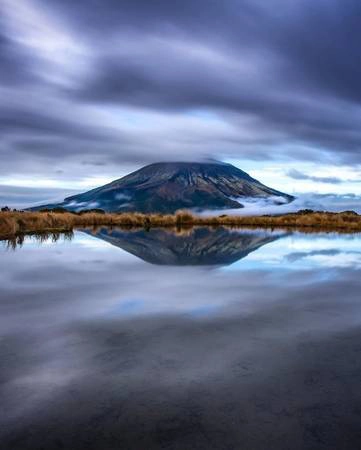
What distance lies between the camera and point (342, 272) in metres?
12.0

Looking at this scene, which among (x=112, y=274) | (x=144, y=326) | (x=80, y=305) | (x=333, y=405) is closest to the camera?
(x=333, y=405)

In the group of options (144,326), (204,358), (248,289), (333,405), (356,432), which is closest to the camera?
(356,432)

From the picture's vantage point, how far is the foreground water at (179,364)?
11.0 feet

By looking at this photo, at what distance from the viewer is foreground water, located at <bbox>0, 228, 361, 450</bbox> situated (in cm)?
334

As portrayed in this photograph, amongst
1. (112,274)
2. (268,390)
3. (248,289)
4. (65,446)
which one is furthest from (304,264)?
(65,446)

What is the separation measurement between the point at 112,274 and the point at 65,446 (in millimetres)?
8034

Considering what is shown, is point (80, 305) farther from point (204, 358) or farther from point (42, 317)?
point (204, 358)

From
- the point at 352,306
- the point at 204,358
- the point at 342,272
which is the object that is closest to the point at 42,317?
the point at 204,358

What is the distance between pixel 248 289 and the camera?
9133 mm

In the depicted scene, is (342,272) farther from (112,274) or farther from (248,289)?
(112,274)

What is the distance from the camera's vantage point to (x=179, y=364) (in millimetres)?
4684

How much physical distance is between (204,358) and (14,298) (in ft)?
14.6

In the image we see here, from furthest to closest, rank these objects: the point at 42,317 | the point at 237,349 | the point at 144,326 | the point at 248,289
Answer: the point at 248,289
the point at 42,317
the point at 144,326
the point at 237,349

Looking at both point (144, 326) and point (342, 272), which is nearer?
point (144, 326)
